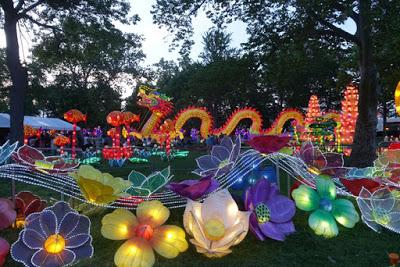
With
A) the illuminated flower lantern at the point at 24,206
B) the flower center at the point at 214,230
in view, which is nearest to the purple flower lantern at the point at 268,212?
the flower center at the point at 214,230

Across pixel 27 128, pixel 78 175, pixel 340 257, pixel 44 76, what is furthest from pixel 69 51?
pixel 44 76

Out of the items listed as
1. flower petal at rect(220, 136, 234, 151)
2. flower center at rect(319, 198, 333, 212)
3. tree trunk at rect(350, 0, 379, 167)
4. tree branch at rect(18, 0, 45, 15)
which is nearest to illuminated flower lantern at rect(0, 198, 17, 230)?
flower petal at rect(220, 136, 234, 151)

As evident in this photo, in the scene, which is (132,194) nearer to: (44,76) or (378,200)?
(378,200)

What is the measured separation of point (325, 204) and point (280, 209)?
1.93 ft

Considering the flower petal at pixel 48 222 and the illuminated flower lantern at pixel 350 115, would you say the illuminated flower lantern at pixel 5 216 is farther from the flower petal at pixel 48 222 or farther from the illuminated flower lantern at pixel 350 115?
the illuminated flower lantern at pixel 350 115

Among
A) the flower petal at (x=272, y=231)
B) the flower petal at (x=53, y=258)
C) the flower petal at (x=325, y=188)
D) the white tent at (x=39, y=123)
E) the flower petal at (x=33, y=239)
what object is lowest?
the flower petal at (x=53, y=258)

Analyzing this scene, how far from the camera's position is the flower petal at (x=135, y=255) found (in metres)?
3.43

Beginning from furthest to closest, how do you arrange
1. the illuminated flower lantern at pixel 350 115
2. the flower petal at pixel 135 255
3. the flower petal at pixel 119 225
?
1. the illuminated flower lantern at pixel 350 115
2. the flower petal at pixel 119 225
3. the flower petal at pixel 135 255

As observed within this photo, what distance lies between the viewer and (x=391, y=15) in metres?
9.88

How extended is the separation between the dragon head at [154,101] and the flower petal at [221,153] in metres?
13.8

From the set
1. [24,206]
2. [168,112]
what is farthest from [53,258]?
[168,112]

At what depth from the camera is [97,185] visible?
372cm

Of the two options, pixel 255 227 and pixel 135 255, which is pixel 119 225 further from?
pixel 255 227

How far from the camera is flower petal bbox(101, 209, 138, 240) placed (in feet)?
12.0
